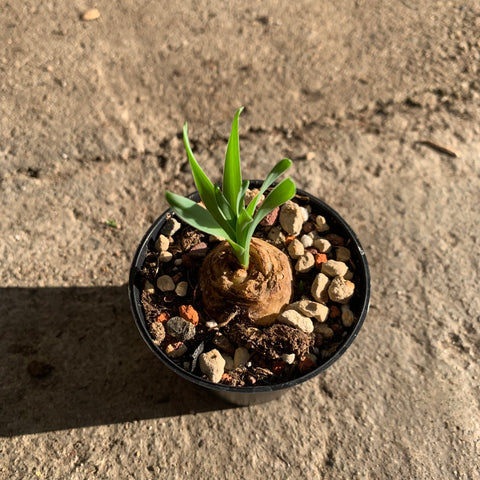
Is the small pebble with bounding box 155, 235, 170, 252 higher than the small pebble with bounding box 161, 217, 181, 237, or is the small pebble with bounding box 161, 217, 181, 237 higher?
the small pebble with bounding box 161, 217, 181, 237

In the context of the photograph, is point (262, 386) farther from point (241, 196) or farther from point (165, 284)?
point (241, 196)

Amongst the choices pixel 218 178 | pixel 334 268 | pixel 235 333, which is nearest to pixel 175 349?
pixel 235 333

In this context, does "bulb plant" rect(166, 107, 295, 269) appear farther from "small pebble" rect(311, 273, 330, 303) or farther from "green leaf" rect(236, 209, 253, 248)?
"small pebble" rect(311, 273, 330, 303)

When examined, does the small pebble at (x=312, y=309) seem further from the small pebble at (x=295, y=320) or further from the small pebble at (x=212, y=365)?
the small pebble at (x=212, y=365)

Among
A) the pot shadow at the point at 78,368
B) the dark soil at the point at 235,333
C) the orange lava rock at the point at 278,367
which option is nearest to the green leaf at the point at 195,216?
the dark soil at the point at 235,333

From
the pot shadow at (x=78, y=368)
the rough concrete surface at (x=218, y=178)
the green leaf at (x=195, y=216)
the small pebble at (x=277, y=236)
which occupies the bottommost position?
the pot shadow at (x=78, y=368)

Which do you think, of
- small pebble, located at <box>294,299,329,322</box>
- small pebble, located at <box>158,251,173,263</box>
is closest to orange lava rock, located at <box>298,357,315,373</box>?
small pebble, located at <box>294,299,329,322</box>
